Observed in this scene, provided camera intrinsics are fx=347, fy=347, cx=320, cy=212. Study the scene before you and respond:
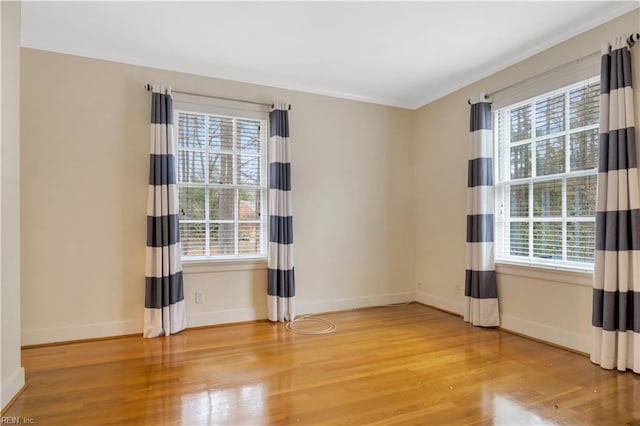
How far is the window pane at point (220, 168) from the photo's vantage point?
12.4 feet

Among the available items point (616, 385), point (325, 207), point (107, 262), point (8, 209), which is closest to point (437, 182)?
point (325, 207)

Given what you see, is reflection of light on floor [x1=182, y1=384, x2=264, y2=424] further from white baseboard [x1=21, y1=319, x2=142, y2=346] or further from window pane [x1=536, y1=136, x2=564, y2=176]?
window pane [x1=536, y1=136, x2=564, y2=176]

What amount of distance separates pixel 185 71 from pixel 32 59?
1.29 metres

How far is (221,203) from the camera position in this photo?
382 centimetres

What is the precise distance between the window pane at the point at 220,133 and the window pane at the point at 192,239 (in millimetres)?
884

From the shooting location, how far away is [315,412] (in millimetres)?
2027

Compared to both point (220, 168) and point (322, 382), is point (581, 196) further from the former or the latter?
point (220, 168)

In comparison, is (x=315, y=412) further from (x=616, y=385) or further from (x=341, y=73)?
(x=341, y=73)

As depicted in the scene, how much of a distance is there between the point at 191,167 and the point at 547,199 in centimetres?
355

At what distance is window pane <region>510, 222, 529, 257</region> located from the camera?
344cm

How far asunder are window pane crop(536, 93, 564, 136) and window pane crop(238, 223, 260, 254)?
10.0 feet

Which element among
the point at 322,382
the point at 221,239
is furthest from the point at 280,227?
the point at 322,382

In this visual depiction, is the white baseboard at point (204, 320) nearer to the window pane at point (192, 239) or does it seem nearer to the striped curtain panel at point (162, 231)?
the striped curtain panel at point (162, 231)

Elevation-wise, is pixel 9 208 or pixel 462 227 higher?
pixel 9 208
